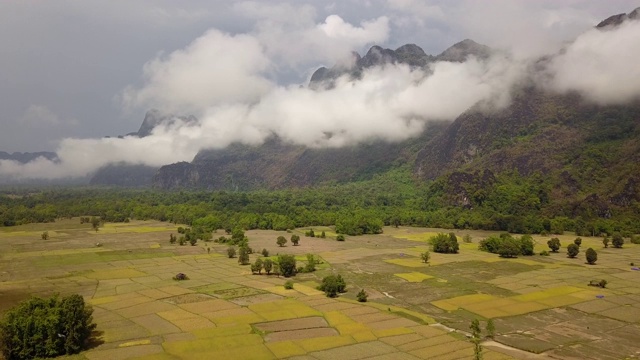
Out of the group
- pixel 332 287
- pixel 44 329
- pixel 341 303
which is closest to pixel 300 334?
pixel 341 303

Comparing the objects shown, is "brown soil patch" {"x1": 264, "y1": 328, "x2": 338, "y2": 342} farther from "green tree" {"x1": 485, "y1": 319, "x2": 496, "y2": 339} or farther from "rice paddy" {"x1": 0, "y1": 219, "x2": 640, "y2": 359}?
"green tree" {"x1": 485, "y1": 319, "x2": 496, "y2": 339}

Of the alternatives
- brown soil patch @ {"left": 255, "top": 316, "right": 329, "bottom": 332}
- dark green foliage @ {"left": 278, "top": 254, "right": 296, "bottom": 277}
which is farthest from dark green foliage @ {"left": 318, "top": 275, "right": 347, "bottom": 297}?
dark green foliage @ {"left": 278, "top": 254, "right": 296, "bottom": 277}

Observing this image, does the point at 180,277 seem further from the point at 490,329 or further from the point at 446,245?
the point at 446,245

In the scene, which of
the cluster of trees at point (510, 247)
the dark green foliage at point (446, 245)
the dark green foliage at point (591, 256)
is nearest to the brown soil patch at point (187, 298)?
the dark green foliage at point (446, 245)

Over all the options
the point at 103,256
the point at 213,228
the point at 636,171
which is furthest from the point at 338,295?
the point at 636,171

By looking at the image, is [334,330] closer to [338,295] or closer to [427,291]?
[338,295]

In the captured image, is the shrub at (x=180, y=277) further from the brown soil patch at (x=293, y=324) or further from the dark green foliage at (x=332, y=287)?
the brown soil patch at (x=293, y=324)
